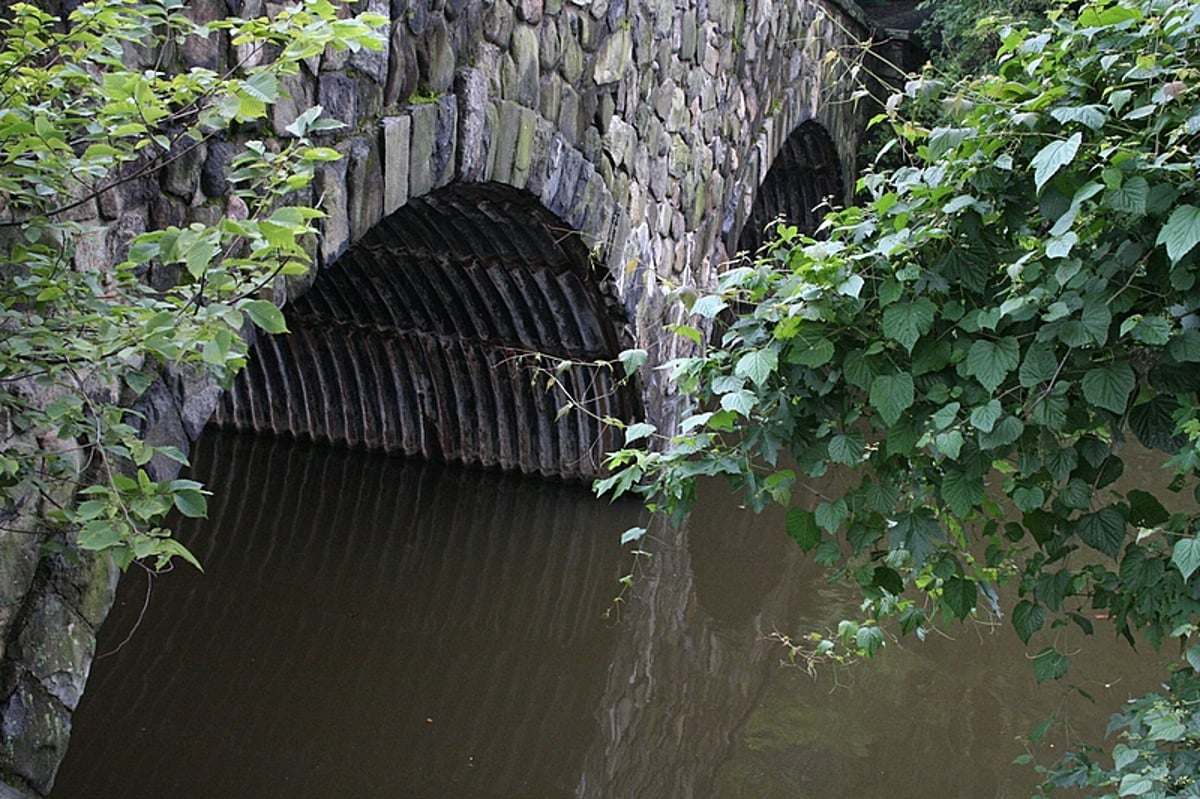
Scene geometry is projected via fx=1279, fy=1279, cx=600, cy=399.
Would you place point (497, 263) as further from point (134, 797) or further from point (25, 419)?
point (25, 419)

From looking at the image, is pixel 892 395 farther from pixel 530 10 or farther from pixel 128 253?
pixel 530 10

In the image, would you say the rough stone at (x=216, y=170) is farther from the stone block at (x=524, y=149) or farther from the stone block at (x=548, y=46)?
the stone block at (x=548, y=46)

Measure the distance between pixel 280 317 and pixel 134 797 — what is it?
1.84m

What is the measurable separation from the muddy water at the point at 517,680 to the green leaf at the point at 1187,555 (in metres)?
0.97

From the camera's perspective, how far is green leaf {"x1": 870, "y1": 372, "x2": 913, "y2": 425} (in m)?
1.86

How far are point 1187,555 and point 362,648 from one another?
10.1 ft

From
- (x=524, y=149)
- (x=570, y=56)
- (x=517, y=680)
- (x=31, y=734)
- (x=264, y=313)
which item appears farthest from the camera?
(x=570, y=56)

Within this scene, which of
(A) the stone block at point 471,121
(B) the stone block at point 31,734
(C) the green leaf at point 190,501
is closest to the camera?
(C) the green leaf at point 190,501

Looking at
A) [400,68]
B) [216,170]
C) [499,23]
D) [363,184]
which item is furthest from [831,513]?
[499,23]

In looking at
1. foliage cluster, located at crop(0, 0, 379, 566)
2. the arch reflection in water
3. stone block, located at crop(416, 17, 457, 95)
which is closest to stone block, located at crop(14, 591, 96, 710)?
foliage cluster, located at crop(0, 0, 379, 566)

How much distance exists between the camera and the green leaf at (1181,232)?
161 centimetres

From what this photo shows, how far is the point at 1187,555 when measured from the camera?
1.68 m

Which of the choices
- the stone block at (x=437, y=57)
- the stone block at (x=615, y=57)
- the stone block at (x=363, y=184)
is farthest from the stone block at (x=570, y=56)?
the stone block at (x=363, y=184)

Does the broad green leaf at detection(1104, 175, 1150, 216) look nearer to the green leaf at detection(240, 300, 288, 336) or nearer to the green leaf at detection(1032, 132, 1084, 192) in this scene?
the green leaf at detection(1032, 132, 1084, 192)
